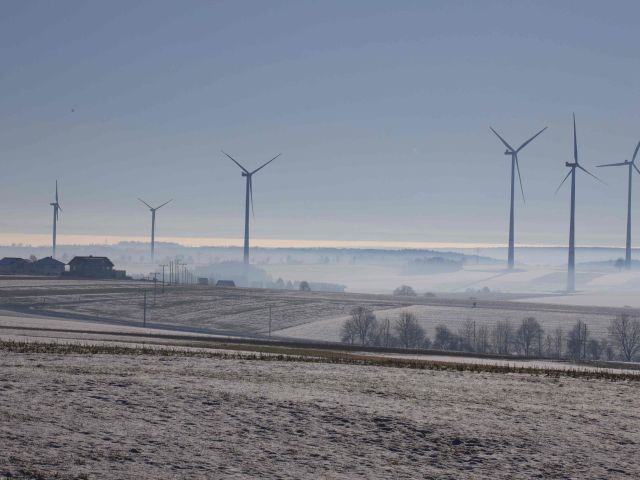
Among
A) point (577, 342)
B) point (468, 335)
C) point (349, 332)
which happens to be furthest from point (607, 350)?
point (349, 332)

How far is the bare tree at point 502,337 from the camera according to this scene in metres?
123

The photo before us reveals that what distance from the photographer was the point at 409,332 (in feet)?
427

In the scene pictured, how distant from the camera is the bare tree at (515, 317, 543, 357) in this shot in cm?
12450

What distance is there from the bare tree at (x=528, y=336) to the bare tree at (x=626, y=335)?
1244cm

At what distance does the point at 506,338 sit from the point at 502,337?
1950mm

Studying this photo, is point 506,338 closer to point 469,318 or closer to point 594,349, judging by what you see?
point 594,349

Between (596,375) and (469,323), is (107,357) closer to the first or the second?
(596,375)

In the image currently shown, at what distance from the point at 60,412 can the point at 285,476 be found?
26.1ft

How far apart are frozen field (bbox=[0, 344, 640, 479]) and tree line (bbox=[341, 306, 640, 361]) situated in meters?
93.1

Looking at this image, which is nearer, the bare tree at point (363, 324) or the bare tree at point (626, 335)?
the bare tree at point (626, 335)

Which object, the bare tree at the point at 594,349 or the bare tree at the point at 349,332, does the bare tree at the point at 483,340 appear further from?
the bare tree at the point at 349,332

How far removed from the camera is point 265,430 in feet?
66.7

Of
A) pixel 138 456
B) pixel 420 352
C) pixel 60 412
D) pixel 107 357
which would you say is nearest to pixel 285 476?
pixel 138 456

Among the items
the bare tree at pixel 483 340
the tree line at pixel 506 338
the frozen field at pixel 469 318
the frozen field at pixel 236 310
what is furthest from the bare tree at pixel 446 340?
the frozen field at pixel 236 310
